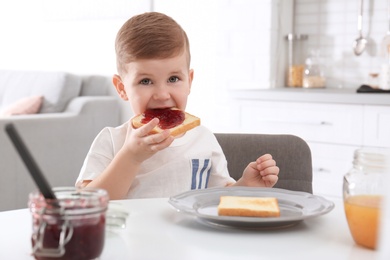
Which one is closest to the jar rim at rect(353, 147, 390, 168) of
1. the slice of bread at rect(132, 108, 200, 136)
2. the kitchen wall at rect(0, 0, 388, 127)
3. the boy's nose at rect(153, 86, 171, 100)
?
the slice of bread at rect(132, 108, 200, 136)

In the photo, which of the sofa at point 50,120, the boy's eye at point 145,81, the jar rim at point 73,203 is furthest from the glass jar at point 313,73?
the jar rim at point 73,203

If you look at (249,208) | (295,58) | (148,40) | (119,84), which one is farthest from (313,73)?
(249,208)

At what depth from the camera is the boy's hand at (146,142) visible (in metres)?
1.22

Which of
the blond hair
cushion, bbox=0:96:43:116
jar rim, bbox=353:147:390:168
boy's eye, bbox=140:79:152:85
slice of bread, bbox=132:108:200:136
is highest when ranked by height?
the blond hair

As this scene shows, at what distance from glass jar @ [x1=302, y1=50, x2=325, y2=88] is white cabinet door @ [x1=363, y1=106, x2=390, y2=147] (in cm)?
65

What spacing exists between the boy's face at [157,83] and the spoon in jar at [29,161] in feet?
2.39

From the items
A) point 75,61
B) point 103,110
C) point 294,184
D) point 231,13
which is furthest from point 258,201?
point 75,61

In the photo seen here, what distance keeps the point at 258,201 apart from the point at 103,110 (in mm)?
3443

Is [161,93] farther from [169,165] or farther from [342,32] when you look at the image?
[342,32]

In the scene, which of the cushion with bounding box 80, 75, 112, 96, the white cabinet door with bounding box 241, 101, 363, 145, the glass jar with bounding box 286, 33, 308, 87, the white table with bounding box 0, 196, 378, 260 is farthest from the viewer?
the cushion with bounding box 80, 75, 112, 96

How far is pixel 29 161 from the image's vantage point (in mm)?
759

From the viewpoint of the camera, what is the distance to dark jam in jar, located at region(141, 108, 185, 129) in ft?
4.66

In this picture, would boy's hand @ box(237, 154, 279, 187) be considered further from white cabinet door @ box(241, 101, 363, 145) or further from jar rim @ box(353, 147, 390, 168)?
white cabinet door @ box(241, 101, 363, 145)

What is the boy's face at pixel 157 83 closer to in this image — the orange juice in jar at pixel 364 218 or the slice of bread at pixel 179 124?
the slice of bread at pixel 179 124
